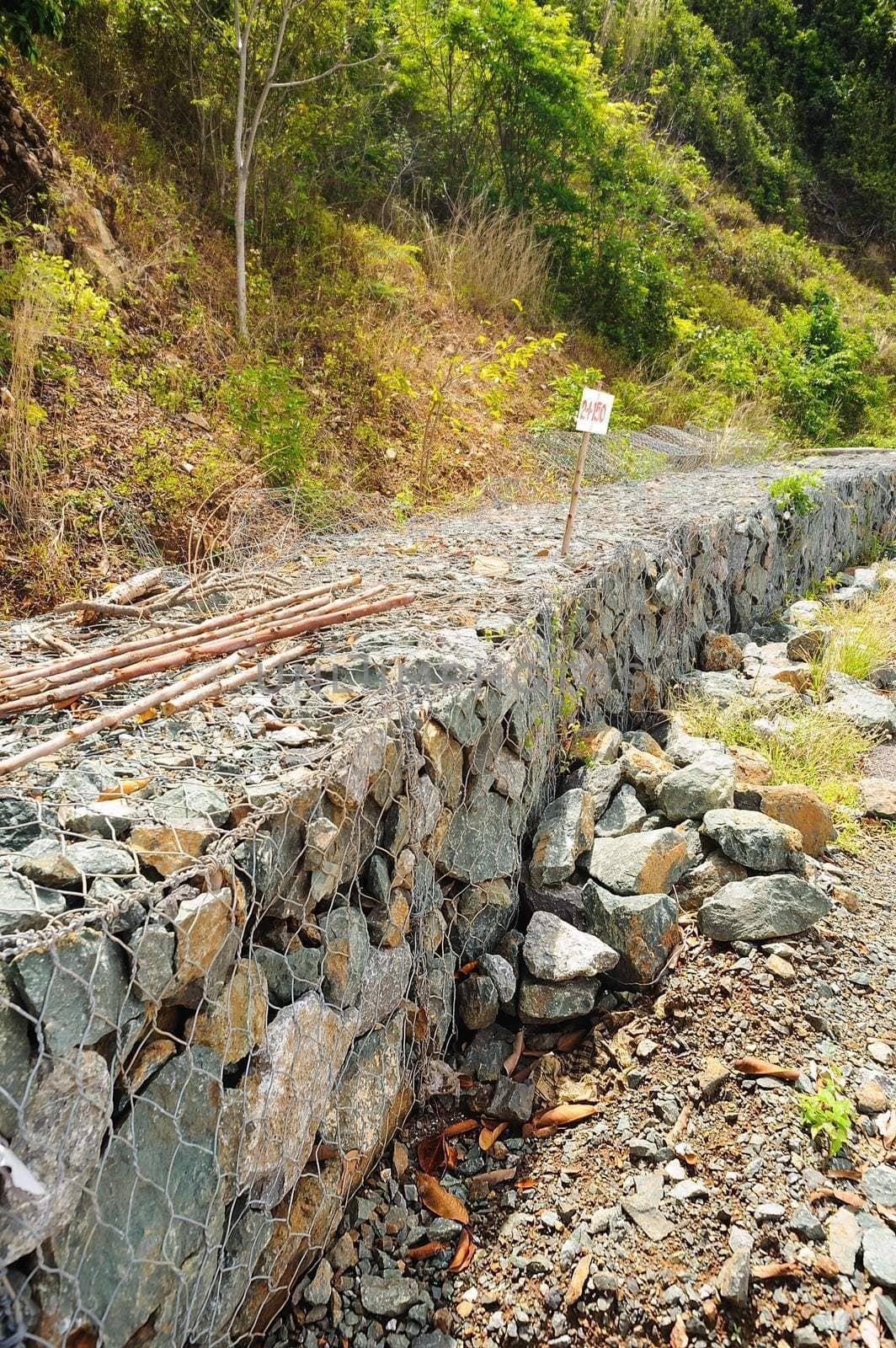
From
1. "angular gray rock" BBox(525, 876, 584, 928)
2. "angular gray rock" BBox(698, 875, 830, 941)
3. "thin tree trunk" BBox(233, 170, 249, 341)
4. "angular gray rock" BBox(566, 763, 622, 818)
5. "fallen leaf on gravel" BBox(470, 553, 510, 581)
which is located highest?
"thin tree trunk" BBox(233, 170, 249, 341)

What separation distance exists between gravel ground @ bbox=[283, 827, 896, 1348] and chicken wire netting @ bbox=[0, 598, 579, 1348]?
0.20m

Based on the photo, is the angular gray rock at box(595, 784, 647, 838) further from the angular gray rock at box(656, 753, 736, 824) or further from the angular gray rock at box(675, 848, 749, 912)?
the angular gray rock at box(675, 848, 749, 912)

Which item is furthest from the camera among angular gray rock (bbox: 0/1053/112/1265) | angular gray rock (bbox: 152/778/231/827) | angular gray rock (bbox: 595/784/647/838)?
angular gray rock (bbox: 595/784/647/838)

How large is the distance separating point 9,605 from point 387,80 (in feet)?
23.0

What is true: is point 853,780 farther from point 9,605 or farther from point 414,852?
point 9,605

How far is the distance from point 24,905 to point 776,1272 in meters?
1.59

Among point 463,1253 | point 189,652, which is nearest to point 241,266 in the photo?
point 189,652

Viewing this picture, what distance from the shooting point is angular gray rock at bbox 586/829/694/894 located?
8.13 feet

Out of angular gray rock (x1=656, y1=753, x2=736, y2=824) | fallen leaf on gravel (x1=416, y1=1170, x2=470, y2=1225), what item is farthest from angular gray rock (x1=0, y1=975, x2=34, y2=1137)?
angular gray rock (x1=656, y1=753, x2=736, y2=824)

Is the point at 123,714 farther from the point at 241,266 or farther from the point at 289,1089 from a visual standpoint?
the point at 241,266

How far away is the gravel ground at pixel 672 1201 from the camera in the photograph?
1.57 meters

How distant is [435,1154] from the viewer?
1958 millimetres

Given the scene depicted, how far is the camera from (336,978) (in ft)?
5.50

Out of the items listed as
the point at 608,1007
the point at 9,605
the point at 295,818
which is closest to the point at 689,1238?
the point at 608,1007
